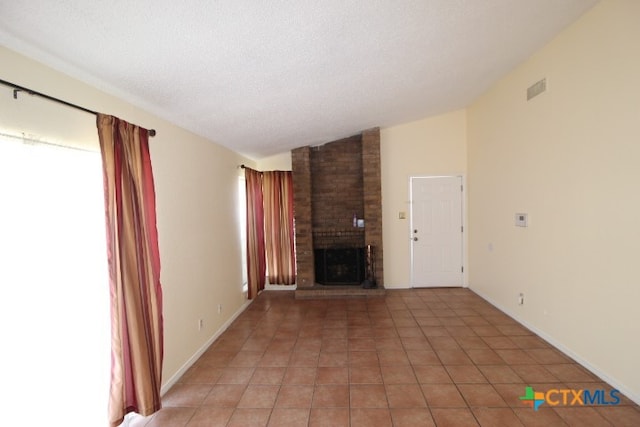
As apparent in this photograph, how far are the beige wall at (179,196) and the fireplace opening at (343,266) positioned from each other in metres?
1.49

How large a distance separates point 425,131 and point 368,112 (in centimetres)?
168

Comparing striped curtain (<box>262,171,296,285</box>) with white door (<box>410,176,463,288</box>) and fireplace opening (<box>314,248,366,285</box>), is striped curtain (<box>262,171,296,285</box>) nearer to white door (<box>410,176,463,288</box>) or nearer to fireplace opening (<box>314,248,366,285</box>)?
fireplace opening (<box>314,248,366,285</box>)

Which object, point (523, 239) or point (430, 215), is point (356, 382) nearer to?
point (523, 239)

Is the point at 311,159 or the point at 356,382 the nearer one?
the point at 356,382

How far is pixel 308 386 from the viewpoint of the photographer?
8.46 ft

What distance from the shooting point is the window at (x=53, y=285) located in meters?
1.42

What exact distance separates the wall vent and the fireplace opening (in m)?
3.13

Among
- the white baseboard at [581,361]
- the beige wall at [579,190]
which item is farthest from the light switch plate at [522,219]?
the white baseboard at [581,361]

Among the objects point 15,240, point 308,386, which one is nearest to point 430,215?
point 308,386

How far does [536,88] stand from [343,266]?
358cm

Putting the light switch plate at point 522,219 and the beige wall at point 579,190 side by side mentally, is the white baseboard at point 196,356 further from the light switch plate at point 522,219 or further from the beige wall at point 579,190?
the light switch plate at point 522,219

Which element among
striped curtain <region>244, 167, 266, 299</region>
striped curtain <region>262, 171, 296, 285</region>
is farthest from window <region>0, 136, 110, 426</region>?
striped curtain <region>262, 171, 296, 285</region>

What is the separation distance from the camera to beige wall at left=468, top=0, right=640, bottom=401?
2.27 meters

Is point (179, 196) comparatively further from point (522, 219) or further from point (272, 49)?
point (522, 219)
